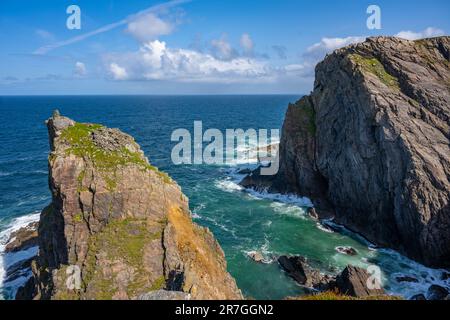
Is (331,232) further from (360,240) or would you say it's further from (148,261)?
(148,261)

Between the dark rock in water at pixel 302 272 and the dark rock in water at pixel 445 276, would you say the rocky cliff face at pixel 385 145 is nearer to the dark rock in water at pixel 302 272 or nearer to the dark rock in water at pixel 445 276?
the dark rock in water at pixel 445 276

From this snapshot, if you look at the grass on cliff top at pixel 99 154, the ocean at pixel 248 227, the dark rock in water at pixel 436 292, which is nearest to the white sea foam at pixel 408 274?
the ocean at pixel 248 227

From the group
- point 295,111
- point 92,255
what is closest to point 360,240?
point 295,111

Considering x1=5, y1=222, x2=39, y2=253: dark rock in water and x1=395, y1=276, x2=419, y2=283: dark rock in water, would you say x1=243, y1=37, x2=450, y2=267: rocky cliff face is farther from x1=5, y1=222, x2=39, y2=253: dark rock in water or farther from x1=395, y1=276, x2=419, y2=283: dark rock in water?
x1=5, y1=222, x2=39, y2=253: dark rock in water

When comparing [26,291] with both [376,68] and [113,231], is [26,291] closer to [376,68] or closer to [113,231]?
[113,231]

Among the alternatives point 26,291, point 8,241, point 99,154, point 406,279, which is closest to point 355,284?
point 406,279

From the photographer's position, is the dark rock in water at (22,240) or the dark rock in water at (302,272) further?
the dark rock in water at (22,240)
